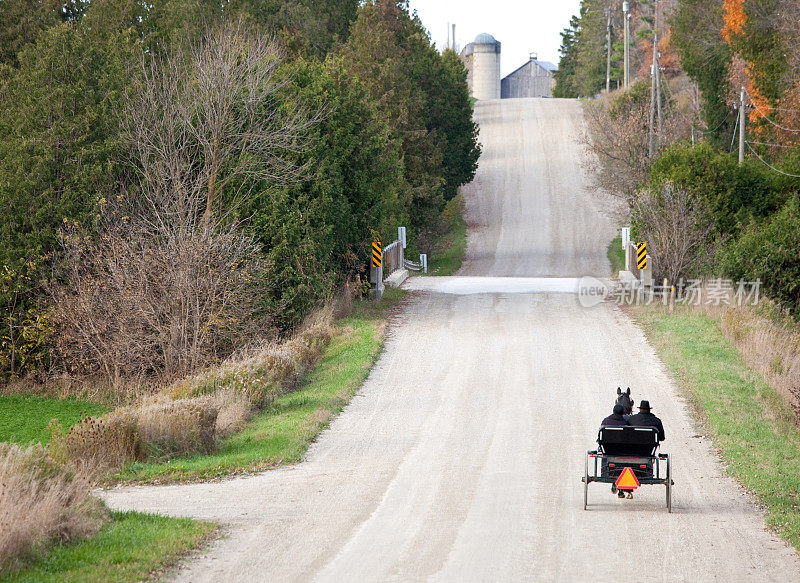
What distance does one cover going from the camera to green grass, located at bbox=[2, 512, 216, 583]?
768 cm

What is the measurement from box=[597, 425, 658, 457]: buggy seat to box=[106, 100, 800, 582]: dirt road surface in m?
0.67

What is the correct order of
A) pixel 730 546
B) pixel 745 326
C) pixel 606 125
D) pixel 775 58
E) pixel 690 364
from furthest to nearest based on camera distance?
pixel 606 125
pixel 775 58
pixel 745 326
pixel 690 364
pixel 730 546

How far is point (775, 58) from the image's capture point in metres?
41.0

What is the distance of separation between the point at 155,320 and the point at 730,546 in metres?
15.6

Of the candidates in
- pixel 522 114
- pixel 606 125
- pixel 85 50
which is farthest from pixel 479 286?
pixel 522 114

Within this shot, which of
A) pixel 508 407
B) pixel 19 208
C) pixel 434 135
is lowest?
pixel 508 407

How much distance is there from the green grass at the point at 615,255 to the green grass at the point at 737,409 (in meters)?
21.3

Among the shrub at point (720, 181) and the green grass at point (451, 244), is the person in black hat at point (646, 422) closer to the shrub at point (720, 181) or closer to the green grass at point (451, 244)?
the shrub at point (720, 181)

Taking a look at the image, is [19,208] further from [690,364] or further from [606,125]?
[606,125]

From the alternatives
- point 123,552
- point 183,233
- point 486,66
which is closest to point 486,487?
point 123,552

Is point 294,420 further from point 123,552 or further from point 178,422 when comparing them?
point 123,552

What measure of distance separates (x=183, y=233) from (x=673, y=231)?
14.0 m

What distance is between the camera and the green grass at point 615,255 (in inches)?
1791

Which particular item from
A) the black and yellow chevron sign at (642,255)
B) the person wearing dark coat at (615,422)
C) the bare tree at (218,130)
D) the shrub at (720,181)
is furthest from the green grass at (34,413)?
the shrub at (720,181)
